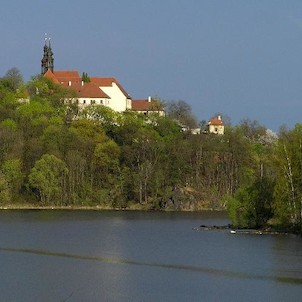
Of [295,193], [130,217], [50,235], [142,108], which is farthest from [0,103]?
[295,193]

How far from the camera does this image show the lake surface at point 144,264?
115 feet

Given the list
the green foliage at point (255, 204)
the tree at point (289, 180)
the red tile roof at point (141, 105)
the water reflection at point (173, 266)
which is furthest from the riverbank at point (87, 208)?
the water reflection at point (173, 266)

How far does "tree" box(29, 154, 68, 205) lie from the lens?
97375 mm

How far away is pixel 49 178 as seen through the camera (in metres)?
97.8

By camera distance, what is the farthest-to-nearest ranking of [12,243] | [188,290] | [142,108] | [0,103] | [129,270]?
[142,108]
[0,103]
[12,243]
[129,270]
[188,290]

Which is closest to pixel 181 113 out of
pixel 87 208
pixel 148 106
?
pixel 148 106

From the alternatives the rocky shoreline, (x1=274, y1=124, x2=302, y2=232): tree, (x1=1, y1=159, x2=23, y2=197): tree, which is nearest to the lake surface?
the rocky shoreline

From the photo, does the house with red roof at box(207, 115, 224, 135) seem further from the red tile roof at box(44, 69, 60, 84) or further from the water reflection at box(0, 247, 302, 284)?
the water reflection at box(0, 247, 302, 284)

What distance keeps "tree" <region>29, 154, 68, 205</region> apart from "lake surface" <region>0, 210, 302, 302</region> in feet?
91.9

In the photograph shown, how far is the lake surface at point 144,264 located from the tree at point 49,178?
28.0 meters

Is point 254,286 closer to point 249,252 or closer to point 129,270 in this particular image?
point 129,270

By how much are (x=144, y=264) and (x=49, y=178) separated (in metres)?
55.0

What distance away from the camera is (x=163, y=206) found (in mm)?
101812

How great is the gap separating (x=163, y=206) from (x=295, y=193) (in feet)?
147
